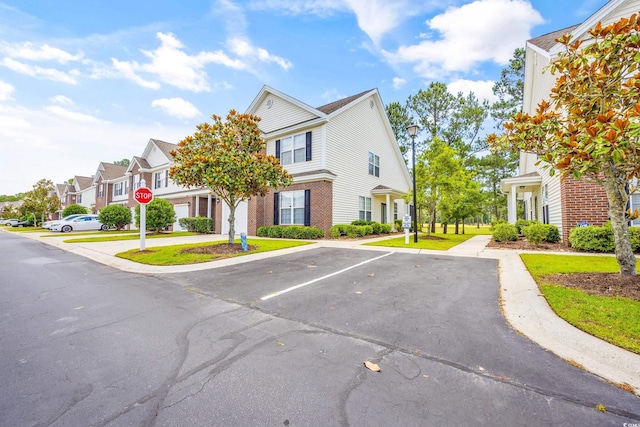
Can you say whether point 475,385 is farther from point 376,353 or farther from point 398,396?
point 376,353

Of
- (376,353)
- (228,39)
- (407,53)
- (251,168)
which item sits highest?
(407,53)

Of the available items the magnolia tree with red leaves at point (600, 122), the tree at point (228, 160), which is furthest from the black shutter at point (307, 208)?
the magnolia tree with red leaves at point (600, 122)

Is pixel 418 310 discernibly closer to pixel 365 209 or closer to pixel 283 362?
pixel 283 362

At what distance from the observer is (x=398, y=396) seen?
79.7 inches

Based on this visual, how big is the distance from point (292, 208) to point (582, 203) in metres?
13.1

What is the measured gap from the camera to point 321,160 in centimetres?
1512

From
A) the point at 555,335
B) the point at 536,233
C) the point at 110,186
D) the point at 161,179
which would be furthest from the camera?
the point at 110,186

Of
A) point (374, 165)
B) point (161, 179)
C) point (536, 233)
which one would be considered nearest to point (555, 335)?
point (536, 233)

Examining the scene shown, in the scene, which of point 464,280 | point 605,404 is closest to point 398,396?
point 605,404

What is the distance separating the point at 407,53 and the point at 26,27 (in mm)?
16902

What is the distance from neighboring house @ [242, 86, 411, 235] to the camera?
15.1 meters

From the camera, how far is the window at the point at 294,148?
619 inches

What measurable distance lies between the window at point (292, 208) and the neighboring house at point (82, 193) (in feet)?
131

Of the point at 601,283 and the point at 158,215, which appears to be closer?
the point at 601,283
